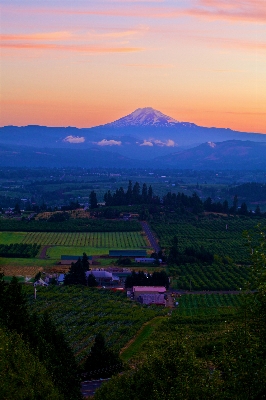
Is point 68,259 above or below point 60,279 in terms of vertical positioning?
above

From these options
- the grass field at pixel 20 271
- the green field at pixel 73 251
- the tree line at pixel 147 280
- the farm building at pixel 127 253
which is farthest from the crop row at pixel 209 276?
the grass field at pixel 20 271

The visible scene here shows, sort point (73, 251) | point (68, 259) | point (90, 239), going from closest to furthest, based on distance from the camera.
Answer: point (68, 259) → point (73, 251) → point (90, 239)

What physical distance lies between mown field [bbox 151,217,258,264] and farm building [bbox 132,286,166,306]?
11.5 metres

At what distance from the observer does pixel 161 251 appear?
51000mm

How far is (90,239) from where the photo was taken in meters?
59.4

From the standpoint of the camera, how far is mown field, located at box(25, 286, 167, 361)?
27.1 metres

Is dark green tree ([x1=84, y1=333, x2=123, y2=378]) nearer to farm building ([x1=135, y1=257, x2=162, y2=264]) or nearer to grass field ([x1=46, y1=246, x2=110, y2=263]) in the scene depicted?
farm building ([x1=135, y1=257, x2=162, y2=264])

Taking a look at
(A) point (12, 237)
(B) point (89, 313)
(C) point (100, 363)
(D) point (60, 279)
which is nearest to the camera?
(C) point (100, 363)

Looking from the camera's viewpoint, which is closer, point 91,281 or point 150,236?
point 91,281

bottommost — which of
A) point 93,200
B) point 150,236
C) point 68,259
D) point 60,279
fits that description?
point 60,279

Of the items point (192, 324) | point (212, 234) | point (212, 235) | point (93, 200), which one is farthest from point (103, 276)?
point (93, 200)

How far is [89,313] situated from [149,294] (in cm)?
768

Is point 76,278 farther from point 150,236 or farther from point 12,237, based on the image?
point 150,236

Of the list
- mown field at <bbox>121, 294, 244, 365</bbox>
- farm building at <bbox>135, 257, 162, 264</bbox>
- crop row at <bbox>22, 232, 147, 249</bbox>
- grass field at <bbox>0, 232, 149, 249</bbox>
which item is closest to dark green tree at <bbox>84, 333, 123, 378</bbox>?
mown field at <bbox>121, 294, 244, 365</bbox>
